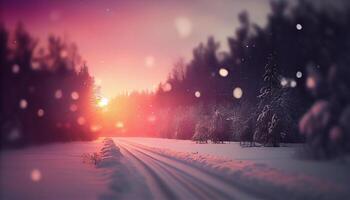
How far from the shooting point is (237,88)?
53812mm

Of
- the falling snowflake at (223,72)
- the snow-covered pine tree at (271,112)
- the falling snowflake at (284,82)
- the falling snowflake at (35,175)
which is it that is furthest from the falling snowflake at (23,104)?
the falling snowflake at (223,72)

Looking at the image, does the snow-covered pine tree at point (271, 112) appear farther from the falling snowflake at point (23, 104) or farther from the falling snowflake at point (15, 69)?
the falling snowflake at point (15, 69)

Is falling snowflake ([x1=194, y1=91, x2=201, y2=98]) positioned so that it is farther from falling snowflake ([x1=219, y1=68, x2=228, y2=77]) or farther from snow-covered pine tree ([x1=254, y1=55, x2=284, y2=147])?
snow-covered pine tree ([x1=254, y1=55, x2=284, y2=147])

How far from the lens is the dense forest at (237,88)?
1478cm

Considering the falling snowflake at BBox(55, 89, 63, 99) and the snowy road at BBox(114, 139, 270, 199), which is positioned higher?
the falling snowflake at BBox(55, 89, 63, 99)

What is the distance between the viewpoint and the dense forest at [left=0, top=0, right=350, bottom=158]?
1478 centimetres

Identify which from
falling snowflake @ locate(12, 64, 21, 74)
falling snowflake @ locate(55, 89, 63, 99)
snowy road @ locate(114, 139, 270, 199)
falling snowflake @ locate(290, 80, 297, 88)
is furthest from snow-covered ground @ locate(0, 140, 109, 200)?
falling snowflake @ locate(290, 80, 297, 88)

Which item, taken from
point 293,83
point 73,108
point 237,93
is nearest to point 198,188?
point 73,108

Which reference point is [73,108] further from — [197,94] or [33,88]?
[197,94]

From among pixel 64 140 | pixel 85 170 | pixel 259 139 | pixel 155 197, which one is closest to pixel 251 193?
pixel 155 197

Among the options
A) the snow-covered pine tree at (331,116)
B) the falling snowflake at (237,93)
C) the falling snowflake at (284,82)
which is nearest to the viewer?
the snow-covered pine tree at (331,116)

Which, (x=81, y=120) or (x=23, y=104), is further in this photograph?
(x=81, y=120)

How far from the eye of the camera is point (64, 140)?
26.6 metres

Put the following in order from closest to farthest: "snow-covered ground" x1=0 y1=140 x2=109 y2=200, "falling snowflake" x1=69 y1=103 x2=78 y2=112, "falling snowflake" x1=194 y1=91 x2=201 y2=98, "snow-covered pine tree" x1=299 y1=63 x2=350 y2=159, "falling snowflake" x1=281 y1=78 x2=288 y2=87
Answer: "snow-covered ground" x1=0 y1=140 x2=109 y2=200 → "snow-covered pine tree" x1=299 y1=63 x2=350 y2=159 → "falling snowflake" x1=69 y1=103 x2=78 y2=112 → "falling snowflake" x1=281 y1=78 x2=288 y2=87 → "falling snowflake" x1=194 y1=91 x2=201 y2=98
